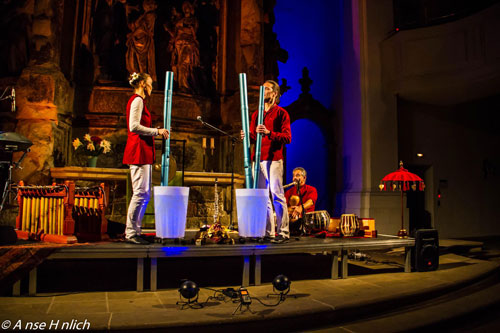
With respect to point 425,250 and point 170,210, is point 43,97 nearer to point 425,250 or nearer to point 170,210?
point 170,210

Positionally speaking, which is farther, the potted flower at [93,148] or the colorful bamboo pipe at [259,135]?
the potted flower at [93,148]

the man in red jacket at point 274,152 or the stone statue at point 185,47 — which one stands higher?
the stone statue at point 185,47

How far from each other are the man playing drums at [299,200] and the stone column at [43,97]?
→ 445cm

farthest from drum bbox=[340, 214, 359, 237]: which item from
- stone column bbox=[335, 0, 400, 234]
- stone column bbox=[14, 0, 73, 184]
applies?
stone column bbox=[14, 0, 73, 184]

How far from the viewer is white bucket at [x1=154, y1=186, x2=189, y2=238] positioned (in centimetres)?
403

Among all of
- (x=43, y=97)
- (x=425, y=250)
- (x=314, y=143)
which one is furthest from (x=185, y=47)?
(x=425, y=250)

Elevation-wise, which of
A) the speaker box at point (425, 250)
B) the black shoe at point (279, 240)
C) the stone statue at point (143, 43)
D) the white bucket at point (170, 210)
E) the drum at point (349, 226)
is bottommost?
the speaker box at point (425, 250)

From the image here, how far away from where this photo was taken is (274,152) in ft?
15.1

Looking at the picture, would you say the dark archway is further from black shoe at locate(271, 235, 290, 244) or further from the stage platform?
black shoe at locate(271, 235, 290, 244)

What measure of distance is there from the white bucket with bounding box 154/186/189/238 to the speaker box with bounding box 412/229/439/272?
3.14 meters

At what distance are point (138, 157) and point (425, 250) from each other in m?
3.92

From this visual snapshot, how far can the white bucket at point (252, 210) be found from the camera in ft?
14.0

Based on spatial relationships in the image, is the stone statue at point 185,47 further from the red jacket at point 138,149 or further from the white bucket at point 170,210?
the white bucket at point 170,210

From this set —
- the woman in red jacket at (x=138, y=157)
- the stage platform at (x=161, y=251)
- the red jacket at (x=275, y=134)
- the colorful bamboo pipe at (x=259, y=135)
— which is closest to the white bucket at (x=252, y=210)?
the stage platform at (x=161, y=251)
